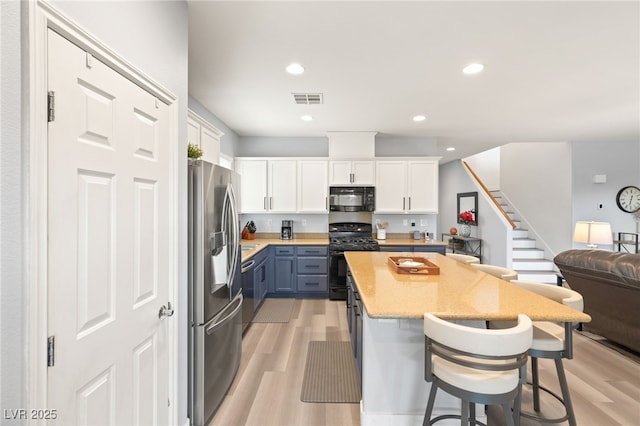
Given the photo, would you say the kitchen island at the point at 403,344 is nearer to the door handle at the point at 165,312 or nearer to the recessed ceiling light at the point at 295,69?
the door handle at the point at 165,312

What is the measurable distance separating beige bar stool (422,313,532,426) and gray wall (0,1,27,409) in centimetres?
152

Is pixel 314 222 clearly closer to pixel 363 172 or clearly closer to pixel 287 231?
pixel 287 231

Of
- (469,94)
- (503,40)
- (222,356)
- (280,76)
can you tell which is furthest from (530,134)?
(222,356)

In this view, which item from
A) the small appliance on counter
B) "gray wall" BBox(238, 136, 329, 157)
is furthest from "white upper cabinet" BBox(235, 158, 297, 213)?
"gray wall" BBox(238, 136, 329, 157)

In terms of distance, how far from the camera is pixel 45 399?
0.96 meters

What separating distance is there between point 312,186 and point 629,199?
606cm

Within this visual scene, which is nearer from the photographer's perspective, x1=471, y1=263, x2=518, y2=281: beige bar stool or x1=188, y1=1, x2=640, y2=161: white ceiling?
x1=188, y1=1, x2=640, y2=161: white ceiling

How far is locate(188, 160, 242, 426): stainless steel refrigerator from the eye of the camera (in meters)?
1.88

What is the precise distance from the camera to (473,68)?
273 cm

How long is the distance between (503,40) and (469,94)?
1.13 metres

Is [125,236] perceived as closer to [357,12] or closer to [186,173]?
[186,173]

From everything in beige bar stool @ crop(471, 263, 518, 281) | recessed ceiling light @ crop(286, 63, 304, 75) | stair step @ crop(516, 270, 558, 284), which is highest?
recessed ceiling light @ crop(286, 63, 304, 75)

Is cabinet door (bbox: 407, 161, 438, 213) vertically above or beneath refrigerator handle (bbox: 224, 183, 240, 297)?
above

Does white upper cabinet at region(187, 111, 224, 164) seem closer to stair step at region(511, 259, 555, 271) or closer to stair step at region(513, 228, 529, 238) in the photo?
stair step at region(511, 259, 555, 271)
